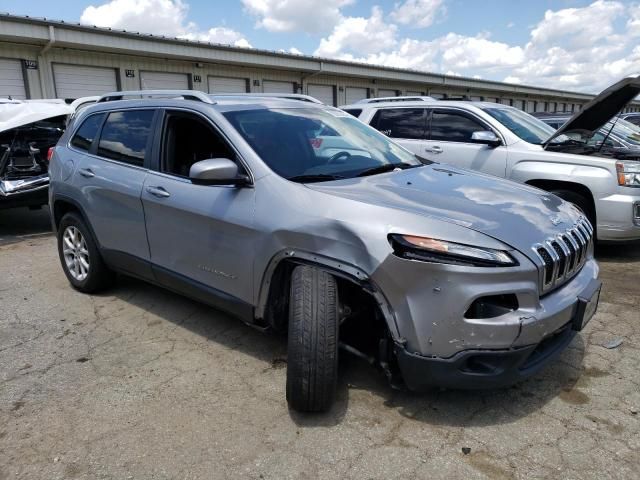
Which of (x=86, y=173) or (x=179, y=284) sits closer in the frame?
(x=179, y=284)

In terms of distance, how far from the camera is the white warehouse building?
540 inches

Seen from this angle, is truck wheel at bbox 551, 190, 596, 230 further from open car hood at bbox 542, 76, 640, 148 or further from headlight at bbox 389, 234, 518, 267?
headlight at bbox 389, 234, 518, 267

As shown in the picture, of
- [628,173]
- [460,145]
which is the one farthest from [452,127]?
[628,173]

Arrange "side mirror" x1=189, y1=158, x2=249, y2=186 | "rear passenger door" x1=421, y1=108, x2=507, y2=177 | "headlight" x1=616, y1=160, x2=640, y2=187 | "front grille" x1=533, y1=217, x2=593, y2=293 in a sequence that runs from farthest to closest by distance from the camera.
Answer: "rear passenger door" x1=421, y1=108, x2=507, y2=177, "headlight" x1=616, y1=160, x2=640, y2=187, "side mirror" x1=189, y1=158, x2=249, y2=186, "front grille" x1=533, y1=217, x2=593, y2=293

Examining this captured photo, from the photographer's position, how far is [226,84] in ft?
63.0

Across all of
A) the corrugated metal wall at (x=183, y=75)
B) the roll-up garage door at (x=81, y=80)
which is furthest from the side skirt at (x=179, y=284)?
the roll-up garage door at (x=81, y=80)

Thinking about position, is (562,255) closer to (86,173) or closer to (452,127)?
(86,173)

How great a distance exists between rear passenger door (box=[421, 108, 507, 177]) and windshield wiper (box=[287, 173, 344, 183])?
11.9 ft

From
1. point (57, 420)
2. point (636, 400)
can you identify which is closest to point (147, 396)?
point (57, 420)

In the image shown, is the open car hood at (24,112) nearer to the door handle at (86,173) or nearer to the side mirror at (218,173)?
the door handle at (86,173)

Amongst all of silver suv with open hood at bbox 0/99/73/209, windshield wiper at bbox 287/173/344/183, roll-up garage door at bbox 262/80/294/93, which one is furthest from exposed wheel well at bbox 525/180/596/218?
roll-up garage door at bbox 262/80/294/93

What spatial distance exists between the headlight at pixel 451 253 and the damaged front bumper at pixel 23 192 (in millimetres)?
6740

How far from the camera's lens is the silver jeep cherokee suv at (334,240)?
2504 millimetres

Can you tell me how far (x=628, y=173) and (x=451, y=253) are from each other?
406 cm
